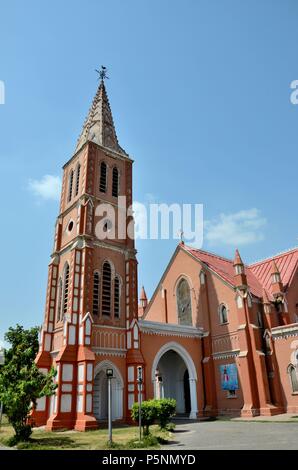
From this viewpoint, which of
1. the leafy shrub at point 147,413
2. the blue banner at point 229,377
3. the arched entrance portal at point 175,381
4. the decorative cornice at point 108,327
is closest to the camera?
the leafy shrub at point 147,413

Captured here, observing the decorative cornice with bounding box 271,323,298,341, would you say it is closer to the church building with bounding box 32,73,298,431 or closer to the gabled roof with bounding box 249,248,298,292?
the church building with bounding box 32,73,298,431

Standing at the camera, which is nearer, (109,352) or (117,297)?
(109,352)

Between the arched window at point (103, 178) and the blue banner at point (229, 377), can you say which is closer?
the blue banner at point (229, 377)

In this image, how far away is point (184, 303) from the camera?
36125 mm

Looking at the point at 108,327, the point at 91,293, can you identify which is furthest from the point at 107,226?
the point at 108,327

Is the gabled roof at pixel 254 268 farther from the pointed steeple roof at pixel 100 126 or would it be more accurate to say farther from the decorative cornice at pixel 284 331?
the pointed steeple roof at pixel 100 126

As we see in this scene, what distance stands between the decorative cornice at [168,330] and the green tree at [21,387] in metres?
11.2

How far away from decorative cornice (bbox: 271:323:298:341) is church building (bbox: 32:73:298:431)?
8 cm

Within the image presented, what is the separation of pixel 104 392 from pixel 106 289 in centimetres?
750

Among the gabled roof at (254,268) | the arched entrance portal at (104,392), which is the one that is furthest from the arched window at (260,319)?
the arched entrance portal at (104,392)

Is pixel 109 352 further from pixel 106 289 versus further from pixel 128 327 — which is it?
pixel 106 289

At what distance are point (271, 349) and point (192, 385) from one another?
6950 mm

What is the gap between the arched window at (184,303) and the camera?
116ft

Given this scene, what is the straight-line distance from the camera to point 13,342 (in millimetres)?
33000
